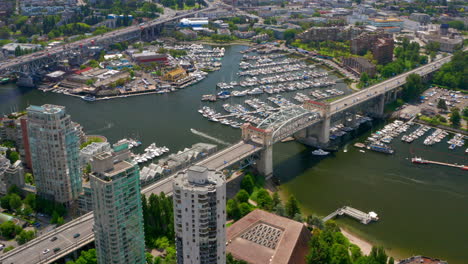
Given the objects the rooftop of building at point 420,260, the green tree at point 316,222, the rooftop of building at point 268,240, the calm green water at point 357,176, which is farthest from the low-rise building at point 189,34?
the rooftop of building at point 420,260

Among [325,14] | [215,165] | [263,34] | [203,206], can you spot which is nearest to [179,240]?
[203,206]

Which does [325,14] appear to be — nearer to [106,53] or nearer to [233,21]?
[233,21]

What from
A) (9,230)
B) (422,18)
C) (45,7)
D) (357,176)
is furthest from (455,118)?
(45,7)

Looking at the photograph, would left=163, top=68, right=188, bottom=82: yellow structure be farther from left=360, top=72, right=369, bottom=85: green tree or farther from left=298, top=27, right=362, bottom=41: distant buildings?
left=298, top=27, right=362, bottom=41: distant buildings

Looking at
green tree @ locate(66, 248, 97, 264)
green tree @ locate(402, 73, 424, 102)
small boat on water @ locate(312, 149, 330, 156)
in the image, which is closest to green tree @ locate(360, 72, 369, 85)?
green tree @ locate(402, 73, 424, 102)

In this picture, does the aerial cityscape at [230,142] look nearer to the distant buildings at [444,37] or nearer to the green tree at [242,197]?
the green tree at [242,197]

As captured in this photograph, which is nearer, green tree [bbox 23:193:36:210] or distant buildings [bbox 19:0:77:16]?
green tree [bbox 23:193:36:210]
